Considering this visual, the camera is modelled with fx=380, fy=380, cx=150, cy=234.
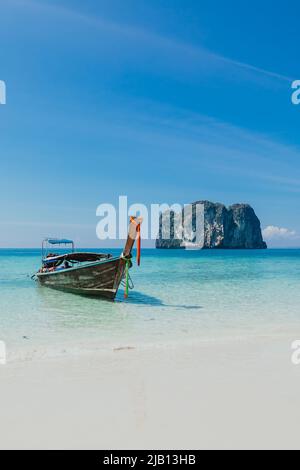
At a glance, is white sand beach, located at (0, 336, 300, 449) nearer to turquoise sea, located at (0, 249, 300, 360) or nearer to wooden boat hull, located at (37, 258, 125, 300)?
turquoise sea, located at (0, 249, 300, 360)

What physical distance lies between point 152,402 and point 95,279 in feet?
39.2

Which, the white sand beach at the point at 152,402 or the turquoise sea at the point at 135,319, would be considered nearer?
the white sand beach at the point at 152,402

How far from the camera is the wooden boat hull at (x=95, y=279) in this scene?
52.1ft

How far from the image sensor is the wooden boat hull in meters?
15.9

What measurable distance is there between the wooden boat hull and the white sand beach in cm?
865

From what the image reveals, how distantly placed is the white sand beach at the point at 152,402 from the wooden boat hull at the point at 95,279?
8.65 metres

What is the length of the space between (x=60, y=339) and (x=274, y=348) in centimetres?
498

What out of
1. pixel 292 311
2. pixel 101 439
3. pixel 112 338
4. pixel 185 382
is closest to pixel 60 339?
pixel 112 338

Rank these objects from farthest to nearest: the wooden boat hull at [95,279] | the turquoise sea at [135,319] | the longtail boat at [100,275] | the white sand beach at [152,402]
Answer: the wooden boat hull at [95,279] < the longtail boat at [100,275] < the turquoise sea at [135,319] < the white sand beach at [152,402]

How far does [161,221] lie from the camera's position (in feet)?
495

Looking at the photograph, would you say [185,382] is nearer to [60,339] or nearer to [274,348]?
[274,348]

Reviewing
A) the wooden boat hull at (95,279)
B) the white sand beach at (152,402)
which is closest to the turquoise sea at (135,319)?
the wooden boat hull at (95,279)

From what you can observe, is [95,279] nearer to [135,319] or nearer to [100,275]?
[100,275]

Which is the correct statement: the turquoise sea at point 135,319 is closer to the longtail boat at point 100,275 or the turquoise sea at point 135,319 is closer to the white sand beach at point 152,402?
the longtail boat at point 100,275
